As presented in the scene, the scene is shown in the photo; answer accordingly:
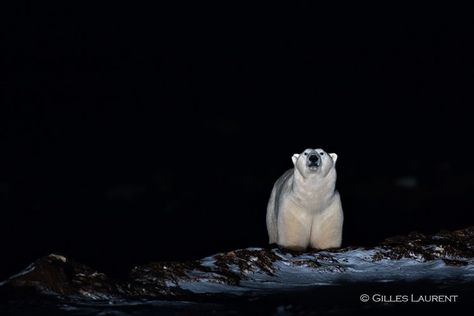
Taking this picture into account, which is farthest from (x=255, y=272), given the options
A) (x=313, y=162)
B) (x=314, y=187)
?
(x=314, y=187)

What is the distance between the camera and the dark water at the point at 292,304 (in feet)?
21.6

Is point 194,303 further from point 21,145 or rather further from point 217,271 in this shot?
point 21,145

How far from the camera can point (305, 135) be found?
19500mm

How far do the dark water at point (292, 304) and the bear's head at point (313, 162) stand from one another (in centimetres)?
192

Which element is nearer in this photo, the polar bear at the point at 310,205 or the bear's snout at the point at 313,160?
→ the bear's snout at the point at 313,160

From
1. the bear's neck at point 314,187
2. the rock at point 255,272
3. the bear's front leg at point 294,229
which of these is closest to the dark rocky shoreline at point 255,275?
the rock at point 255,272

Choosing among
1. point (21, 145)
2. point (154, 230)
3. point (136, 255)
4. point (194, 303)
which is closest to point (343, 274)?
point (194, 303)

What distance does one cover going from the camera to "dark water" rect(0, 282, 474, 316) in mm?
6590

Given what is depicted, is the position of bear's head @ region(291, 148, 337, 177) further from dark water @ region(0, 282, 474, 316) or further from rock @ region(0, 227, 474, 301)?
dark water @ region(0, 282, 474, 316)
